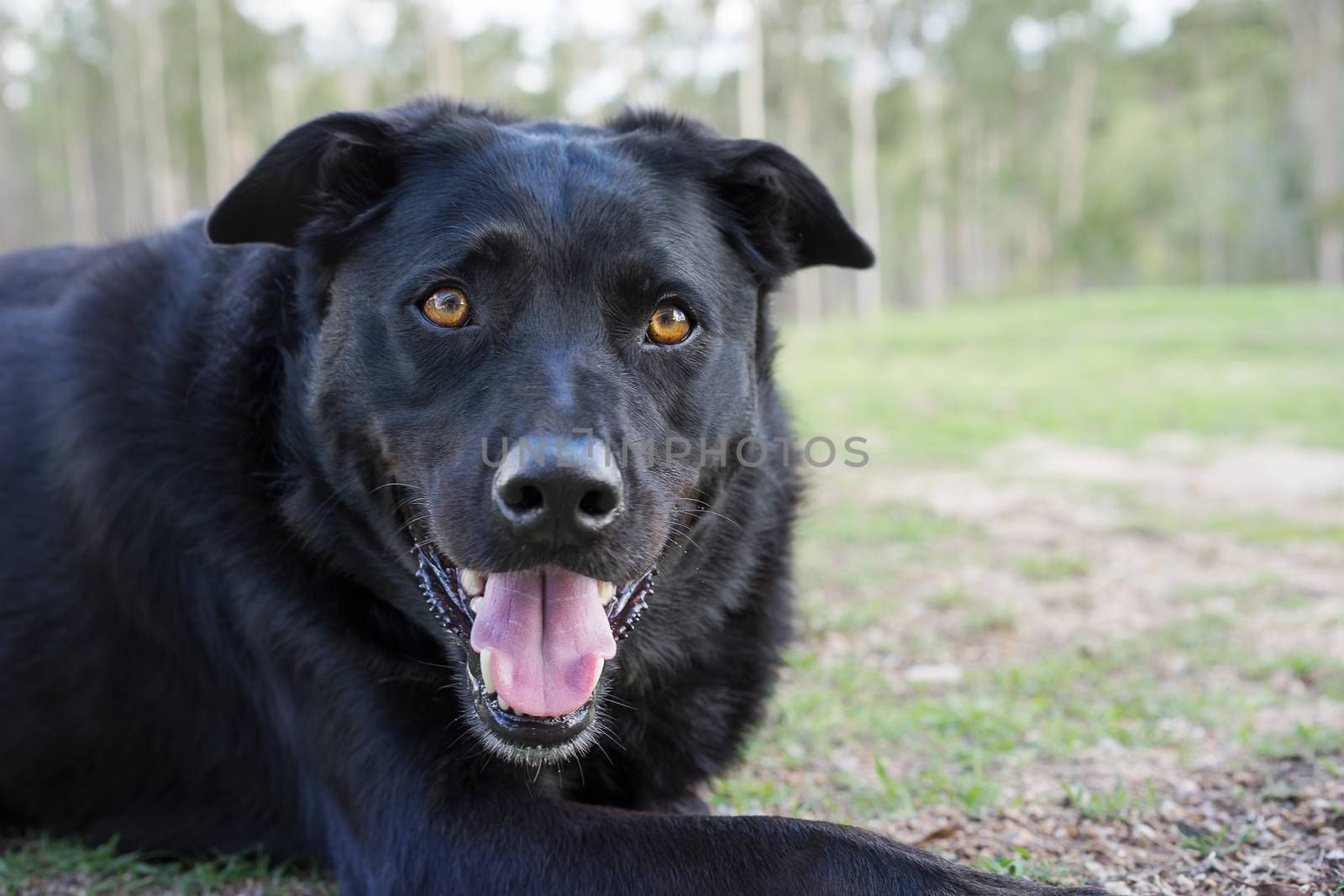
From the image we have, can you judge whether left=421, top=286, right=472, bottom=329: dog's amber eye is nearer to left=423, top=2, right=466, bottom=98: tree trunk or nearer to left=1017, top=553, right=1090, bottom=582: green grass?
left=1017, top=553, right=1090, bottom=582: green grass

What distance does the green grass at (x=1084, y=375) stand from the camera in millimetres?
9852

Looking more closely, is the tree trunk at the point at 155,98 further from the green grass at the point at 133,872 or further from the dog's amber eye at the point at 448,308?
the dog's amber eye at the point at 448,308

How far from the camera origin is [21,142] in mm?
49750

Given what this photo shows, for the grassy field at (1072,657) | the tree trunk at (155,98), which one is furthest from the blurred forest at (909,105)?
the grassy field at (1072,657)

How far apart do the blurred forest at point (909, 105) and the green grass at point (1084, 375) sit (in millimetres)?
8785

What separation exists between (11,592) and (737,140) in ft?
7.66

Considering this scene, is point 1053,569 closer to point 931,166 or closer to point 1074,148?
point 931,166

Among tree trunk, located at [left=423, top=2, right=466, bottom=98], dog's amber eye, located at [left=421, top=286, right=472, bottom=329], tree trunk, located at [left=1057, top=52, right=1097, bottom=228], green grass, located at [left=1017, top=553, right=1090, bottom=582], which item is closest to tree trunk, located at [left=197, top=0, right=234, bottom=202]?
tree trunk, located at [left=423, top=2, right=466, bottom=98]

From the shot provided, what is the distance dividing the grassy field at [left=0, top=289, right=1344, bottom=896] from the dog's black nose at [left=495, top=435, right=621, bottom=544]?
1330 mm

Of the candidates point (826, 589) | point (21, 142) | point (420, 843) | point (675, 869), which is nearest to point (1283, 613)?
point (826, 589)

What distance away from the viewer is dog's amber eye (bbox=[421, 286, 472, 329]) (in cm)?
245

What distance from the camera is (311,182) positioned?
8.80ft

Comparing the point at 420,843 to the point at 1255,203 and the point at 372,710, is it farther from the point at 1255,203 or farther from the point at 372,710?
the point at 1255,203

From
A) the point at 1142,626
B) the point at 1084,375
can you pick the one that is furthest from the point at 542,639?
the point at 1084,375
